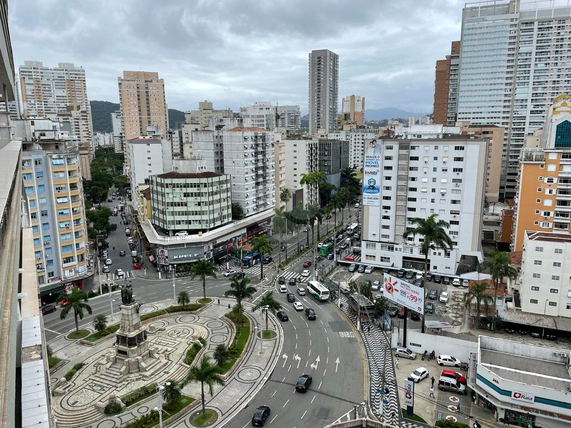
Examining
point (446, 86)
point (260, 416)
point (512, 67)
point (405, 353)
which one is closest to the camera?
point (260, 416)

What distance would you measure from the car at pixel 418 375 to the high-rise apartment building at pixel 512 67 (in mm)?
106595

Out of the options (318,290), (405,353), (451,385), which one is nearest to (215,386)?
(405,353)

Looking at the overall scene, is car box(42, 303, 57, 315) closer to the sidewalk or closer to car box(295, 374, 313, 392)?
A: the sidewalk

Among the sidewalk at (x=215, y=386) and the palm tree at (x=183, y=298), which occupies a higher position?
the palm tree at (x=183, y=298)

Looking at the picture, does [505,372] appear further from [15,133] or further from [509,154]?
[509,154]

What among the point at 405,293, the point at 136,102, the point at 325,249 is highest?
the point at 136,102

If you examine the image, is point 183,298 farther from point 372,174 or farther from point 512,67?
point 512,67

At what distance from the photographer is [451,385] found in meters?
38.6

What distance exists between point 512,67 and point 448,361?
12335 centimetres

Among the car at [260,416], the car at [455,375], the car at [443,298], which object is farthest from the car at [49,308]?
the car at [443,298]

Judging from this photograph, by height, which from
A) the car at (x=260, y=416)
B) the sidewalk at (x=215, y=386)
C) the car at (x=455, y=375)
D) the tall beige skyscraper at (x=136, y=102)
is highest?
the tall beige skyscraper at (x=136, y=102)

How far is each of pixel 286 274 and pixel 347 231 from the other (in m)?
32.0

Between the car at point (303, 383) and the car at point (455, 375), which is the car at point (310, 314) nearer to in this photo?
the car at point (303, 383)

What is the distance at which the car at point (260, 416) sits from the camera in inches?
1353
